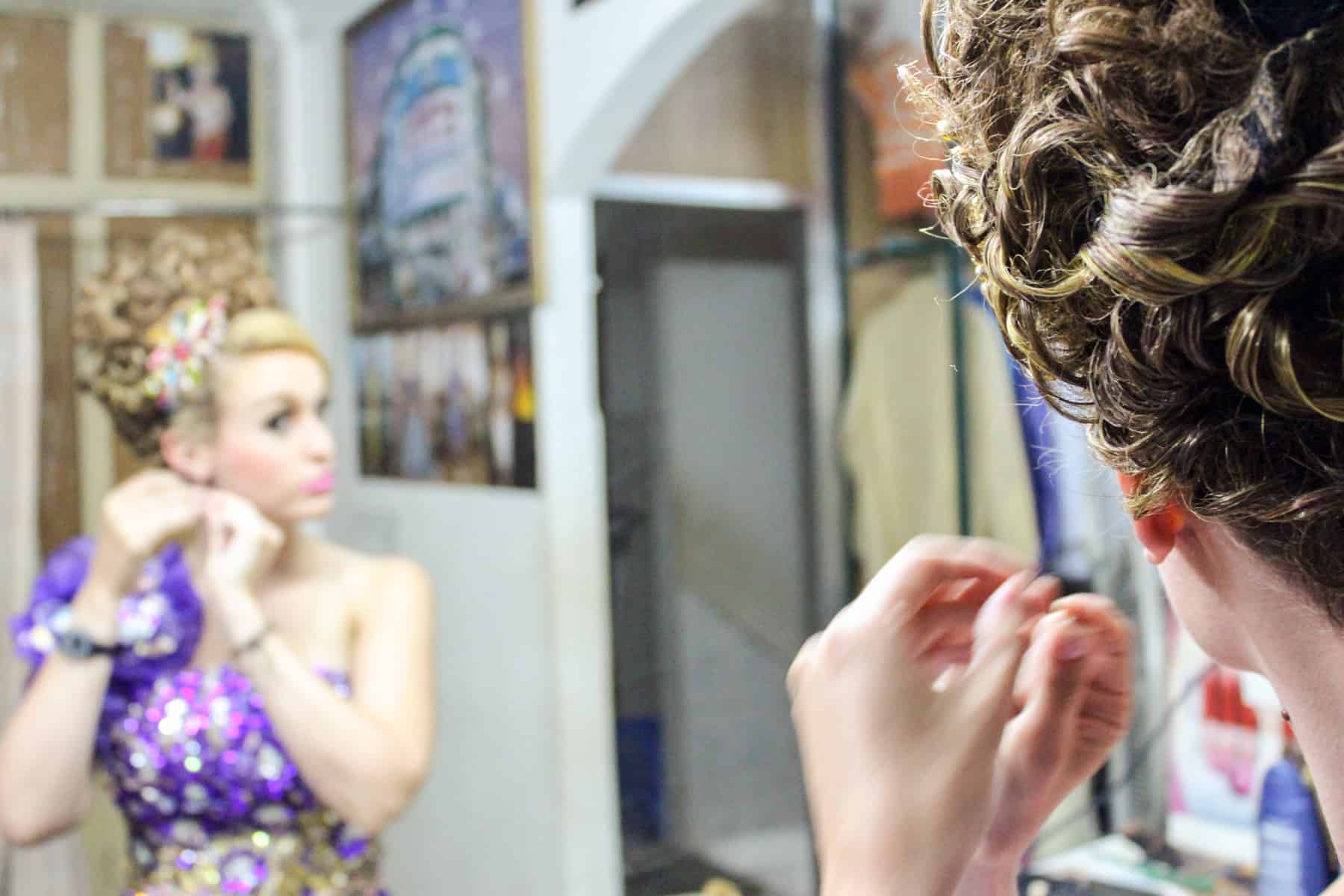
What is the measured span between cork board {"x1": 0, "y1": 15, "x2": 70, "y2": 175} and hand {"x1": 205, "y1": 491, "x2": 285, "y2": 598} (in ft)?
4.77

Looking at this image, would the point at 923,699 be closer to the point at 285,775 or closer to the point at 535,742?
the point at 285,775

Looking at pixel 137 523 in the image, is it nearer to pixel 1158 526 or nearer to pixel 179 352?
pixel 179 352

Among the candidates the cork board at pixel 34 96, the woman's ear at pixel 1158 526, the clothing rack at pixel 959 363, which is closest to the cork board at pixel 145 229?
Answer: the cork board at pixel 34 96

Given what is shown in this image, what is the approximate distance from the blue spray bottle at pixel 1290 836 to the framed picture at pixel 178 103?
249 centimetres

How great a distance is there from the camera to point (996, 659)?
19.8 inches

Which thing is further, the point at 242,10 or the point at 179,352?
the point at 242,10

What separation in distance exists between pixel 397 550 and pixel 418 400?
349mm

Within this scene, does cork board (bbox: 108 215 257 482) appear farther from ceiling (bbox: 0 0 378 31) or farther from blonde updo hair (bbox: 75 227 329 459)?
blonde updo hair (bbox: 75 227 329 459)

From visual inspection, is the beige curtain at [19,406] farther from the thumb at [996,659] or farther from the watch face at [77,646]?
the thumb at [996,659]

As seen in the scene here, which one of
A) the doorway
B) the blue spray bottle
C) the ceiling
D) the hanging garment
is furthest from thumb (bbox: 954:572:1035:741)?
the ceiling

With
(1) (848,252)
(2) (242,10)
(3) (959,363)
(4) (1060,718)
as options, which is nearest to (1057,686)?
(4) (1060,718)

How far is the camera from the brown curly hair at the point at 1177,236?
384 mm

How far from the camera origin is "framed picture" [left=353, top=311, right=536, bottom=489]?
2221mm

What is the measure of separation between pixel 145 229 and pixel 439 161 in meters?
0.65
